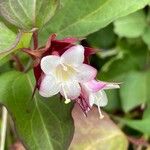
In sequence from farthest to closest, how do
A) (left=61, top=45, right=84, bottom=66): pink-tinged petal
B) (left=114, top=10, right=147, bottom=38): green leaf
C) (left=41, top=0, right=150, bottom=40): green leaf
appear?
(left=114, top=10, right=147, bottom=38): green leaf
(left=41, top=0, right=150, bottom=40): green leaf
(left=61, top=45, right=84, bottom=66): pink-tinged petal

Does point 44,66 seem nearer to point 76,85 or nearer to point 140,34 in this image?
point 76,85

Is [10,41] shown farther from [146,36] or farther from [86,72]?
[146,36]

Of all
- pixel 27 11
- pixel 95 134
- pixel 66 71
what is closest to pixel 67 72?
pixel 66 71

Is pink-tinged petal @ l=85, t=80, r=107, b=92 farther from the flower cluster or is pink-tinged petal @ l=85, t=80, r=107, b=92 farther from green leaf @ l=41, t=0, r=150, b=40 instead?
green leaf @ l=41, t=0, r=150, b=40

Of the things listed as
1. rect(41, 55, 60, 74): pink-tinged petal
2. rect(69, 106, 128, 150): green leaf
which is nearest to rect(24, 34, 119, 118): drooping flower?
rect(41, 55, 60, 74): pink-tinged petal

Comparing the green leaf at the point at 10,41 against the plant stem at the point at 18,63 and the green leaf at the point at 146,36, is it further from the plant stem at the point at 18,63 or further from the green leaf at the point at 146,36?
the green leaf at the point at 146,36

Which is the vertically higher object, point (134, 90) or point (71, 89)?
point (71, 89)
